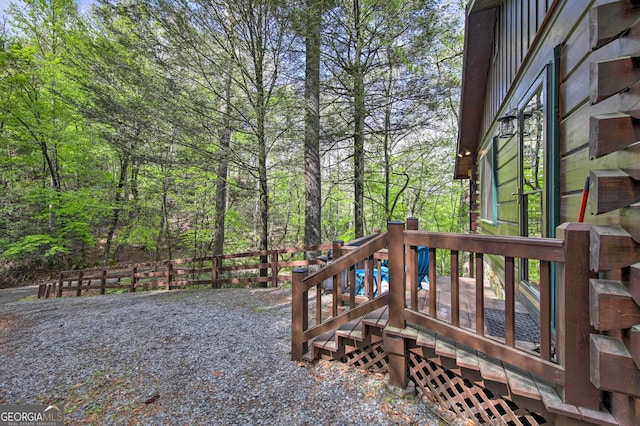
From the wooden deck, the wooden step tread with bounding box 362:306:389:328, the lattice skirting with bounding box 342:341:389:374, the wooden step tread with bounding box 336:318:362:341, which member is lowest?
the lattice skirting with bounding box 342:341:389:374

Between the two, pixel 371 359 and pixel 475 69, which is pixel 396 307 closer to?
pixel 371 359

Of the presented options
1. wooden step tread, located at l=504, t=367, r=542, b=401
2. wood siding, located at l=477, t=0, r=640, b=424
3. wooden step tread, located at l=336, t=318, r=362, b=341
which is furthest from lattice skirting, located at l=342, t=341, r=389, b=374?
wood siding, located at l=477, t=0, r=640, b=424

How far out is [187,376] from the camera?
2.81m

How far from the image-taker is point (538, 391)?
5.04ft

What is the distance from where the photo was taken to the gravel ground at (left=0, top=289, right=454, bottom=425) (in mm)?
2219

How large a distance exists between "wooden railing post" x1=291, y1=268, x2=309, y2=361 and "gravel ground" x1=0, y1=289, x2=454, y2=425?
16 cm

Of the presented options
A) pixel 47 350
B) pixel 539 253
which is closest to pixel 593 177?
pixel 539 253

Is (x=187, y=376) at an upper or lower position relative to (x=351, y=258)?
lower

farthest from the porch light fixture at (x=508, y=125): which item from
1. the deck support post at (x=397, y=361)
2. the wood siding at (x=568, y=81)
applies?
the deck support post at (x=397, y=361)

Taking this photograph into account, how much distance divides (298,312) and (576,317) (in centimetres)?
227

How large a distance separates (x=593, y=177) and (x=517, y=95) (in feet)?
8.65

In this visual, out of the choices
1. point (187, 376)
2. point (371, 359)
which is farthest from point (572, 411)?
point (187, 376)

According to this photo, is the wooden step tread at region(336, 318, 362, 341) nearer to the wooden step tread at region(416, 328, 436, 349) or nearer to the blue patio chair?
the wooden step tread at region(416, 328, 436, 349)

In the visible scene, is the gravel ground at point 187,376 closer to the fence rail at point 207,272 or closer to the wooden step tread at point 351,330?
the wooden step tread at point 351,330
